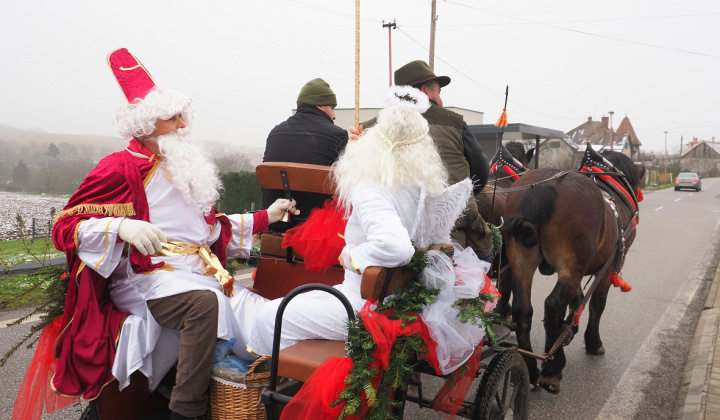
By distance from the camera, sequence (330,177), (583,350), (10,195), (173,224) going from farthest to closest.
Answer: (10,195)
(583,350)
(330,177)
(173,224)

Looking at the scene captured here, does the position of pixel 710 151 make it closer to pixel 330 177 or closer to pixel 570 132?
pixel 570 132

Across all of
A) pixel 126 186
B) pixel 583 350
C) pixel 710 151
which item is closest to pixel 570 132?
pixel 710 151

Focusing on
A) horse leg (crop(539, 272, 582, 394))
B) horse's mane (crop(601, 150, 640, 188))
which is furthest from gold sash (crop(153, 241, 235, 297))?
horse's mane (crop(601, 150, 640, 188))

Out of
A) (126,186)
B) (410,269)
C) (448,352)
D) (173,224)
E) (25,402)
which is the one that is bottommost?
(25,402)

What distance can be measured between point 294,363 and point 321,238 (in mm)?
899

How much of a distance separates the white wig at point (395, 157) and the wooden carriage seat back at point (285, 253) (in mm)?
417

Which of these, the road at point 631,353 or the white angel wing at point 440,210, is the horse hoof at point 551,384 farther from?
the white angel wing at point 440,210

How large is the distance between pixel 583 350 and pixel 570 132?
59712 millimetres

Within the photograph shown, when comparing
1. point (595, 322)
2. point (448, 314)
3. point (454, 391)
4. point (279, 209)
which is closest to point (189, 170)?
point (279, 209)

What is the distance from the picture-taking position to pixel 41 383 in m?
2.34

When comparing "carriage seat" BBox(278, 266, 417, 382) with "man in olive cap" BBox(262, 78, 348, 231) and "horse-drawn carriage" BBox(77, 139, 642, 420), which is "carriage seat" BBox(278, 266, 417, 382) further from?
"man in olive cap" BBox(262, 78, 348, 231)

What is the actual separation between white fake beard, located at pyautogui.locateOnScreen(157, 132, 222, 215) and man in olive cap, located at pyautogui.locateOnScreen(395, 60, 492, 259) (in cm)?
143

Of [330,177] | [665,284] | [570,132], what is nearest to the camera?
[330,177]

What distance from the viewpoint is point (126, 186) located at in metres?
2.43
